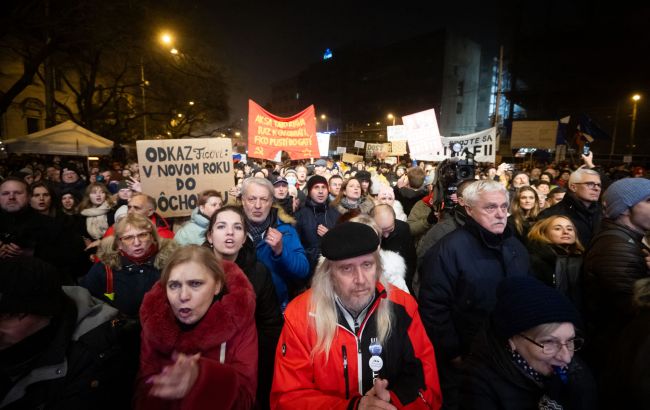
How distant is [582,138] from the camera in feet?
33.3

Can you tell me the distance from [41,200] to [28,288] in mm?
3910

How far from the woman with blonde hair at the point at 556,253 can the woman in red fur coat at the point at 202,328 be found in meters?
2.63

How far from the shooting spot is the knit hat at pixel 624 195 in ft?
8.00

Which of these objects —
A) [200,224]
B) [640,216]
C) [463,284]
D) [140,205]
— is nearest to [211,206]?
[200,224]

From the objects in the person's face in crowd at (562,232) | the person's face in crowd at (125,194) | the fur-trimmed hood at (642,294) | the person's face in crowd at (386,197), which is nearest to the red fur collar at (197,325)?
the fur-trimmed hood at (642,294)

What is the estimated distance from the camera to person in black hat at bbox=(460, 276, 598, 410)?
1.59m

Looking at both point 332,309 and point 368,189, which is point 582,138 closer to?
point 368,189

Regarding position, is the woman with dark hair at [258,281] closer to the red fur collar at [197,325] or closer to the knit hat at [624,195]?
the red fur collar at [197,325]

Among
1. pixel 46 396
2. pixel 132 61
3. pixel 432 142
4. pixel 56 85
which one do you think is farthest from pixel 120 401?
pixel 56 85

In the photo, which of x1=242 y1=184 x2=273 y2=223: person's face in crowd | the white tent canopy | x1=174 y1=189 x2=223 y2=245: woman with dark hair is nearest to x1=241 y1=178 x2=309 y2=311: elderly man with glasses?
x1=242 y1=184 x2=273 y2=223: person's face in crowd

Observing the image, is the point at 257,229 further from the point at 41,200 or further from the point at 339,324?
the point at 41,200

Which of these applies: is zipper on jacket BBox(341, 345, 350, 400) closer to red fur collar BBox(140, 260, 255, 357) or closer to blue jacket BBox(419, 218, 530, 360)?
red fur collar BBox(140, 260, 255, 357)

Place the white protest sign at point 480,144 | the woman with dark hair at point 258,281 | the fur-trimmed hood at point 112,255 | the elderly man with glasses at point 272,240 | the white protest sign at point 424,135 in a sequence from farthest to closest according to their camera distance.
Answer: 1. the white protest sign at point 424,135
2. the white protest sign at point 480,144
3. the elderly man with glasses at point 272,240
4. the fur-trimmed hood at point 112,255
5. the woman with dark hair at point 258,281

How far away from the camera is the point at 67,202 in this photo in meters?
6.07
